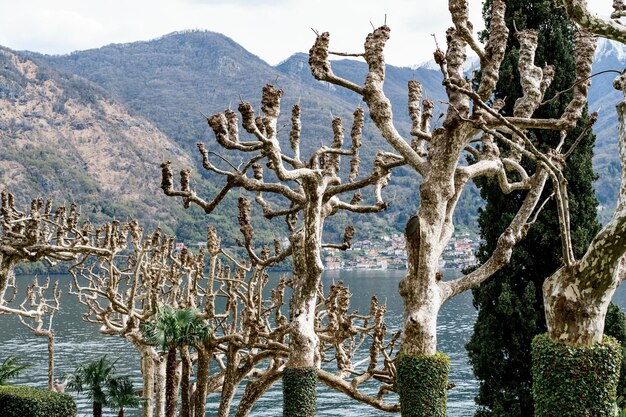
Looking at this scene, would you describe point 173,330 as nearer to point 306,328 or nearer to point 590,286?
point 306,328

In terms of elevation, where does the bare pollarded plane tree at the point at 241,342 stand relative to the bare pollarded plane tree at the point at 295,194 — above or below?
below

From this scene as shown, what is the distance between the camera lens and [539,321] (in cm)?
1966

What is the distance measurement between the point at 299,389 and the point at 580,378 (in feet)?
23.0

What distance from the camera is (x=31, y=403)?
23.8 metres

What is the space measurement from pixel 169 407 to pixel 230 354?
10.8 ft

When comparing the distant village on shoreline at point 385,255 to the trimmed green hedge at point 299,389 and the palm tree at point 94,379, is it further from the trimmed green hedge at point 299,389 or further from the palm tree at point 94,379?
the trimmed green hedge at point 299,389

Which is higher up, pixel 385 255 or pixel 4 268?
pixel 4 268

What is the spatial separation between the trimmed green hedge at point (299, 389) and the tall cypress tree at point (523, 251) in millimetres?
6077

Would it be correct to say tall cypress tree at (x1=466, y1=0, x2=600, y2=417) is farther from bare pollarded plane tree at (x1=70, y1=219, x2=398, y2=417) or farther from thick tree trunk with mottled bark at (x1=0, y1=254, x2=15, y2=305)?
thick tree trunk with mottled bark at (x1=0, y1=254, x2=15, y2=305)

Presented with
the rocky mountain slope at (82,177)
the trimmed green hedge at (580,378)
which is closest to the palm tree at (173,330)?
the trimmed green hedge at (580,378)

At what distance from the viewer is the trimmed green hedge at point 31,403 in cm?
2370

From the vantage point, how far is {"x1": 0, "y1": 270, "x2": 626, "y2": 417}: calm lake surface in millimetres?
48438

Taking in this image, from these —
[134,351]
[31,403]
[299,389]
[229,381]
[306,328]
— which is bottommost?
[134,351]

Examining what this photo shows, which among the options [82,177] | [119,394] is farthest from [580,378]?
[82,177]
